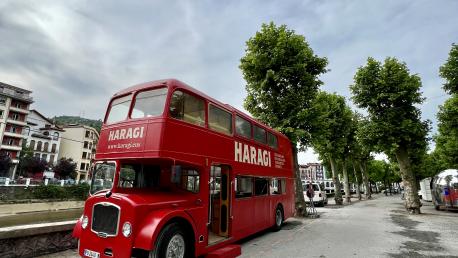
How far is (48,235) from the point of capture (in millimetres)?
7324

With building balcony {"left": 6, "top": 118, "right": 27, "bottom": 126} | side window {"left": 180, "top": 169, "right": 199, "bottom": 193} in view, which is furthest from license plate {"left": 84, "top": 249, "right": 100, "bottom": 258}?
building balcony {"left": 6, "top": 118, "right": 27, "bottom": 126}

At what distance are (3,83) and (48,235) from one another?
2466 inches

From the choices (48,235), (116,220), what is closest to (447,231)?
(116,220)

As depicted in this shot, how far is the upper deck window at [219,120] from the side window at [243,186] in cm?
172

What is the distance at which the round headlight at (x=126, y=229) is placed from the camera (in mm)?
5535

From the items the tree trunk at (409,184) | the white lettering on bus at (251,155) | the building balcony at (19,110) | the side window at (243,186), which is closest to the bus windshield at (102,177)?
the white lettering on bus at (251,155)

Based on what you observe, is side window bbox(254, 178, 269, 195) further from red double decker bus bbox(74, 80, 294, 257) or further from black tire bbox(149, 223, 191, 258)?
black tire bbox(149, 223, 191, 258)

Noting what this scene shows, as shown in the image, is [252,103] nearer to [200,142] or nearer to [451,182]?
[200,142]

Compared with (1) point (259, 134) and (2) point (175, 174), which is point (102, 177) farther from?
(1) point (259, 134)

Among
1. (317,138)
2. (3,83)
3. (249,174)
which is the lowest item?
(249,174)

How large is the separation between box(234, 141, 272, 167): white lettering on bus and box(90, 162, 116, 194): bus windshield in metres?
3.84

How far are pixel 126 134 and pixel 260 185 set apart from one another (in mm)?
6003

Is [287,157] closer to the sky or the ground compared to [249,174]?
closer to the sky

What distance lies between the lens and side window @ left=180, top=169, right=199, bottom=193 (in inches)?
292
